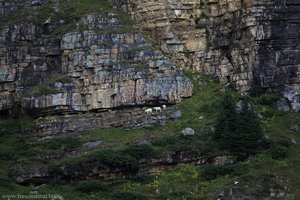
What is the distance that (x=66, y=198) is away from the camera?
63.4m

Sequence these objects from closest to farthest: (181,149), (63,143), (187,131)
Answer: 1. (181,149)
2. (63,143)
3. (187,131)

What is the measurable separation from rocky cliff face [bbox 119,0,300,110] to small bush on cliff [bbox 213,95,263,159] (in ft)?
25.0

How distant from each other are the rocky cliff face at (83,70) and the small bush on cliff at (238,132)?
7.65 meters

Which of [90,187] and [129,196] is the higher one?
[90,187]

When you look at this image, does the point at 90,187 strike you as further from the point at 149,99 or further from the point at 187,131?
the point at 149,99

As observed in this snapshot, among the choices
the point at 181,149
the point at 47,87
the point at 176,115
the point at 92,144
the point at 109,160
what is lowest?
A: the point at 109,160

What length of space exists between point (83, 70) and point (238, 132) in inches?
676

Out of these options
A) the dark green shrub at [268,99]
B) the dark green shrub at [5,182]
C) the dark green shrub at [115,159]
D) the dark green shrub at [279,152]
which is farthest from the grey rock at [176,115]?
the dark green shrub at [5,182]

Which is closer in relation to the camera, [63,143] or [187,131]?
[63,143]

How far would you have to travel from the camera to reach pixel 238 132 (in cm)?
6812

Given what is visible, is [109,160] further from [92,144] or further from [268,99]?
[268,99]

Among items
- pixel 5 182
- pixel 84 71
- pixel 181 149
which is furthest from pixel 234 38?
pixel 5 182

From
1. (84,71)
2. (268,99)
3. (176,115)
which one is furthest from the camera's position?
(84,71)

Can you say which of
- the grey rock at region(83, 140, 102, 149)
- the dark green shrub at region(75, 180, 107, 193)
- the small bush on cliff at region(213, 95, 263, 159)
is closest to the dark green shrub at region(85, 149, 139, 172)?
the dark green shrub at region(75, 180, 107, 193)
